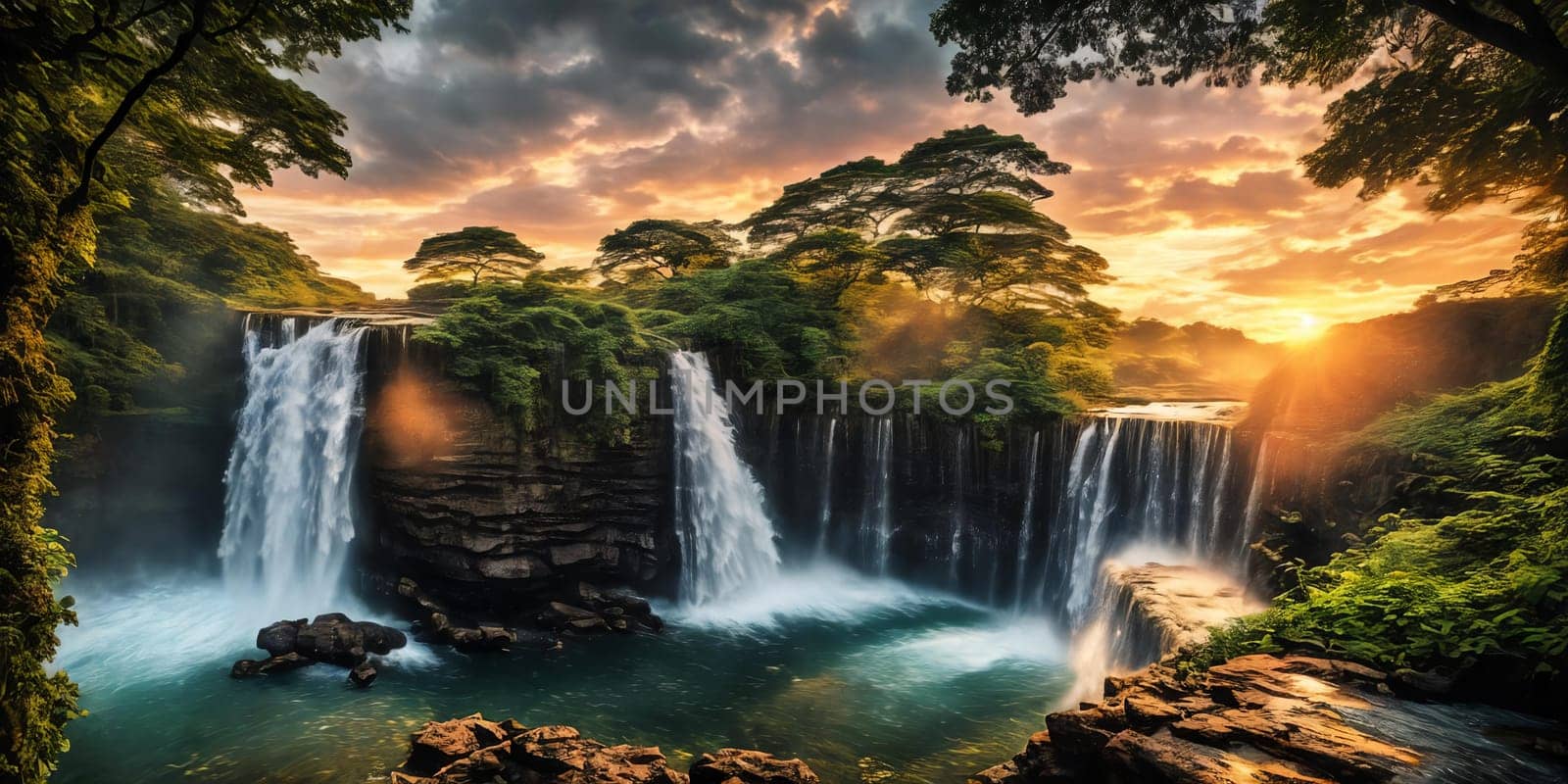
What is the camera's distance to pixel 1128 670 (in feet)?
36.2

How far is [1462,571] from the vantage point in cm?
702

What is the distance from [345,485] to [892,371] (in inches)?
697

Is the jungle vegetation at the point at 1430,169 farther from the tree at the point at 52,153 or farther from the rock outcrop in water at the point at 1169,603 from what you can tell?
the tree at the point at 52,153

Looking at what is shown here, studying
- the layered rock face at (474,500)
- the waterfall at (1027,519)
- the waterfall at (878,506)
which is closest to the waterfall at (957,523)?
the waterfall at (1027,519)

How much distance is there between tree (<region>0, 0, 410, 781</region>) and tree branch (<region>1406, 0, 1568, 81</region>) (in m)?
11.0

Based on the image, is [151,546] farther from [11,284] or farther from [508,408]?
[11,284]

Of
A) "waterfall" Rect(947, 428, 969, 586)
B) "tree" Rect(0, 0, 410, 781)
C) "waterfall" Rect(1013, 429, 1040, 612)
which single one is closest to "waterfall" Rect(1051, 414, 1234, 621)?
"waterfall" Rect(1013, 429, 1040, 612)

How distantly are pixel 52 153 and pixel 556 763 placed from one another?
9116 mm

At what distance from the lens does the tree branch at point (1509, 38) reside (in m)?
5.21

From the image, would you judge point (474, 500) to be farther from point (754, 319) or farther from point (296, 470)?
point (754, 319)

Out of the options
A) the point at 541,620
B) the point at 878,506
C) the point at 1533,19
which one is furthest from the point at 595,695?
the point at 1533,19

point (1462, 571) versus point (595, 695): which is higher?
point (1462, 571)

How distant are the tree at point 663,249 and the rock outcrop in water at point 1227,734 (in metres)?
25.6

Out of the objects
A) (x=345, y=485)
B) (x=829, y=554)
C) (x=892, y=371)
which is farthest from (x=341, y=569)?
(x=892, y=371)
